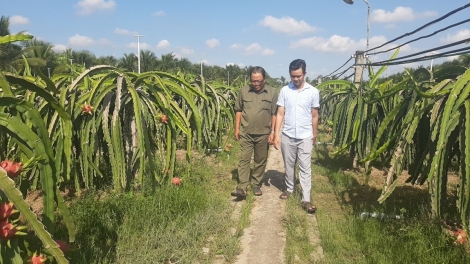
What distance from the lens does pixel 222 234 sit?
365 cm

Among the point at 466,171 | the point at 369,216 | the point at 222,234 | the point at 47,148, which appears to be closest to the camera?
the point at 47,148

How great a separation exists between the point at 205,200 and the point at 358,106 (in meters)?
3.06

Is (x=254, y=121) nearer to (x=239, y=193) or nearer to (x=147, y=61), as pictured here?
(x=239, y=193)

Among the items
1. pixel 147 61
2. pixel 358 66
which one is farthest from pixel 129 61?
pixel 358 66

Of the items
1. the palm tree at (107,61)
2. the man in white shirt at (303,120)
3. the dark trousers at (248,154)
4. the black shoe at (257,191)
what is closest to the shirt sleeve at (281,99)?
the man in white shirt at (303,120)

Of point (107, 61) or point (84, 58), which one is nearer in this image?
point (84, 58)

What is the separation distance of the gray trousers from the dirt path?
364 millimetres

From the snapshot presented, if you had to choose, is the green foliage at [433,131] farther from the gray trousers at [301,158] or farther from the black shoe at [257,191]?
the black shoe at [257,191]

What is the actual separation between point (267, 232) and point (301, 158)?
111 centimetres

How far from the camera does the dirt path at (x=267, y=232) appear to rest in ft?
10.8

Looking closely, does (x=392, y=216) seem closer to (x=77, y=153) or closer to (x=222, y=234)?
(x=222, y=234)

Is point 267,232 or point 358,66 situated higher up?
point 358,66

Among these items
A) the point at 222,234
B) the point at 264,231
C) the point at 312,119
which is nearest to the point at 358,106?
the point at 312,119

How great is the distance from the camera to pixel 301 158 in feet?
14.8
